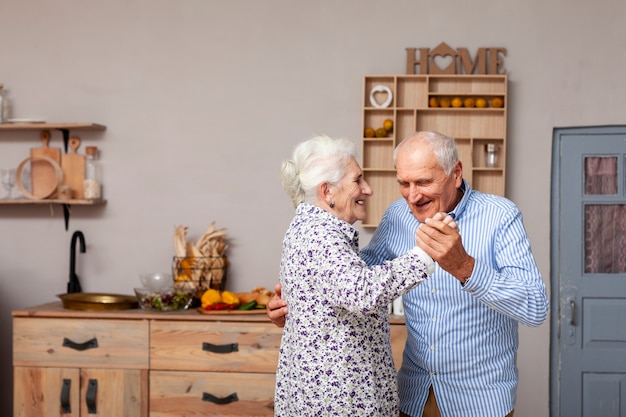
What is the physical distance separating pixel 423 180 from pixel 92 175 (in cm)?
267

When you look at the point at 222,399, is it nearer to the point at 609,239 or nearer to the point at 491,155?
the point at 491,155

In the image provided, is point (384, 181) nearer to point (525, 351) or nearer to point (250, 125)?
point (250, 125)

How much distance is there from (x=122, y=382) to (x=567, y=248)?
8.14ft

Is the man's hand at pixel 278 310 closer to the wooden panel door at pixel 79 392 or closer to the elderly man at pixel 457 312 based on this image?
the elderly man at pixel 457 312

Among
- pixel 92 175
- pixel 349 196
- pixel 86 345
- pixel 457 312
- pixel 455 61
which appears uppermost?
pixel 455 61

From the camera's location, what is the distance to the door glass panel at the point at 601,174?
14.0ft

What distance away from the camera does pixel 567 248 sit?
4289 millimetres

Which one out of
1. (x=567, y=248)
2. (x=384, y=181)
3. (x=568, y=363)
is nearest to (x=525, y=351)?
(x=568, y=363)

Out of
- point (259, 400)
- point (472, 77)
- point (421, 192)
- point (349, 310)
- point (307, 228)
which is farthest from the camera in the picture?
point (472, 77)

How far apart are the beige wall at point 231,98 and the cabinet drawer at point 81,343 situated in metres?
0.56

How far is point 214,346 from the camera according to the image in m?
3.90

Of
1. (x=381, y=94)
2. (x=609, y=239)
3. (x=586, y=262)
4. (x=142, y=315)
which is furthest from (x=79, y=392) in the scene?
(x=609, y=239)

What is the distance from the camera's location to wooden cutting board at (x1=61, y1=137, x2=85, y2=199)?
4496 mm

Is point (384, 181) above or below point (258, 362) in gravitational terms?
above
